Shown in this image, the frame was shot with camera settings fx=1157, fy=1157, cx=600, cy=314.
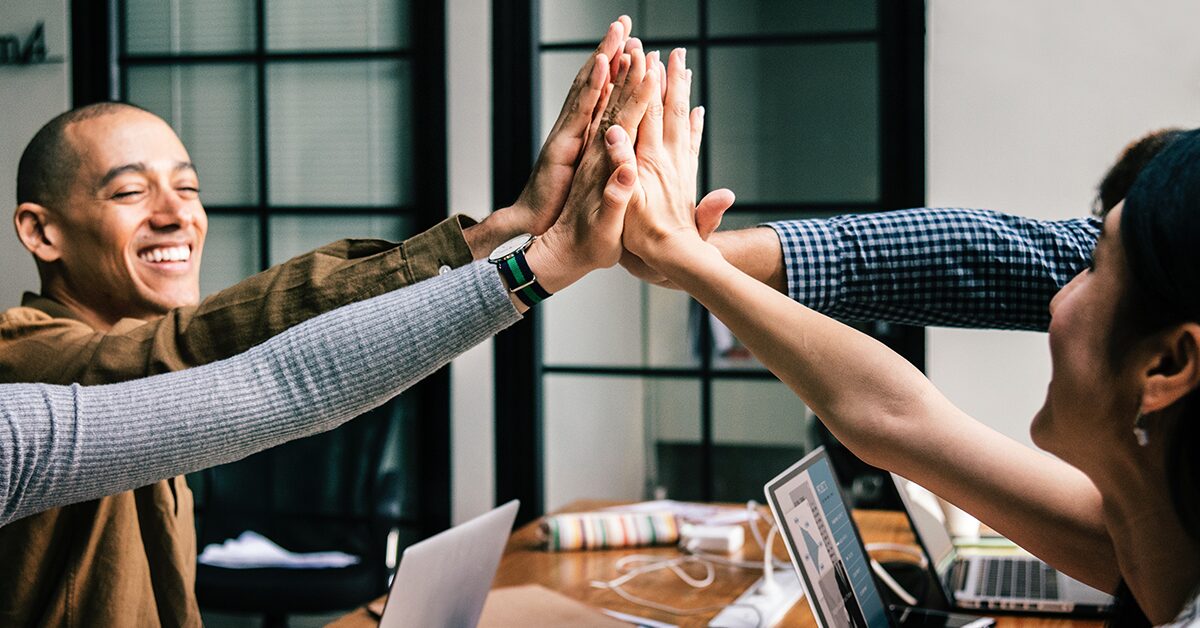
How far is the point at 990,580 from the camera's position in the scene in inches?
86.2

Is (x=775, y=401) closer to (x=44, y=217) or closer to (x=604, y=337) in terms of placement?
(x=604, y=337)

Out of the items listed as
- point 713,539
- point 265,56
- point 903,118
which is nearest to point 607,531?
point 713,539

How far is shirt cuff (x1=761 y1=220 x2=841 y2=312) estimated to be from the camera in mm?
1730

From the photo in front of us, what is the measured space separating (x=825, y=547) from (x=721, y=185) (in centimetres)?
233

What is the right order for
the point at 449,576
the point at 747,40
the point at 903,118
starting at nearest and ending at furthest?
1. the point at 449,576
2. the point at 903,118
3. the point at 747,40

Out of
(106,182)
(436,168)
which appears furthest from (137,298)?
(436,168)

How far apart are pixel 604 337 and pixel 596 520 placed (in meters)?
1.53

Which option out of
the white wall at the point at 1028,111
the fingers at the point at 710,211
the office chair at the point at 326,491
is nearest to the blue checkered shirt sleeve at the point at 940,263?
the fingers at the point at 710,211

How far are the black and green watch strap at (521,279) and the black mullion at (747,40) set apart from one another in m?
2.54

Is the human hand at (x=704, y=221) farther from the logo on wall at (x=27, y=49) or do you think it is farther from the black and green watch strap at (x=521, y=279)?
the logo on wall at (x=27, y=49)

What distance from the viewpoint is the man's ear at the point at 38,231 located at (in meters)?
1.80

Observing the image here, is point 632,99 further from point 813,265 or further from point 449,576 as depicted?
point 449,576

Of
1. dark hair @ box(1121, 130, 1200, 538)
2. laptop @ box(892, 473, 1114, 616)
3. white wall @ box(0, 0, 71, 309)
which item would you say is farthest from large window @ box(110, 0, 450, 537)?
dark hair @ box(1121, 130, 1200, 538)

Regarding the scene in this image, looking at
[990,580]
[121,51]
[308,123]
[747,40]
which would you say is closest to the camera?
[990,580]
